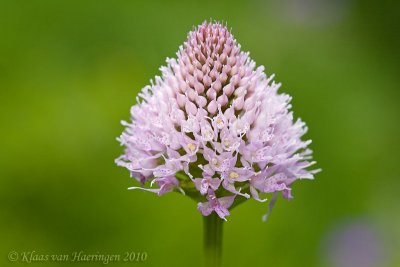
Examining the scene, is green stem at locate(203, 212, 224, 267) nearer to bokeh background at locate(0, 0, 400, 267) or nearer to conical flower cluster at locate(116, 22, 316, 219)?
conical flower cluster at locate(116, 22, 316, 219)

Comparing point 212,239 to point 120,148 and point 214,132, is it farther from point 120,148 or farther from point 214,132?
point 120,148

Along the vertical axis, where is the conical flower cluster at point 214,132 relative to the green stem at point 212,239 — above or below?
above

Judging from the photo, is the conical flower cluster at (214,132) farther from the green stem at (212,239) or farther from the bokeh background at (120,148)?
the bokeh background at (120,148)

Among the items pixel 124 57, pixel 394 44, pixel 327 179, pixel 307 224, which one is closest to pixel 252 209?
pixel 307 224

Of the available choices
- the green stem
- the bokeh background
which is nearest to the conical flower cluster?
the green stem

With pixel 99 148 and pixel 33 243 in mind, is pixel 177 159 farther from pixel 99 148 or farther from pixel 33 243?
pixel 99 148

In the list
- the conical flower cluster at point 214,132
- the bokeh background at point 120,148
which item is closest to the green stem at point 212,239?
the conical flower cluster at point 214,132

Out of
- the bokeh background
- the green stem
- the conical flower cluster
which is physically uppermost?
the bokeh background
